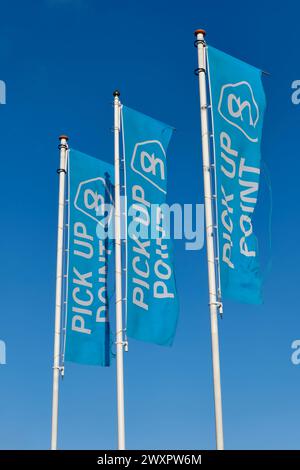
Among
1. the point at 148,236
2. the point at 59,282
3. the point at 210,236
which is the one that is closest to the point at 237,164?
the point at 210,236

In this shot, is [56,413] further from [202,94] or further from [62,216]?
[202,94]

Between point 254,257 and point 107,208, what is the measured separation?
7.01 meters

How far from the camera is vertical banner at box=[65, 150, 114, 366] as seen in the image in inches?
967

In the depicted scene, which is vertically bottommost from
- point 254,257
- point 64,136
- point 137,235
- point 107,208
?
point 254,257

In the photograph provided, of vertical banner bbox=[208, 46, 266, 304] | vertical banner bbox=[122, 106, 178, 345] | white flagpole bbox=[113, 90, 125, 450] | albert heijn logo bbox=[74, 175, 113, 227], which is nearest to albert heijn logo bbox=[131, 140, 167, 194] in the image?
vertical banner bbox=[122, 106, 178, 345]

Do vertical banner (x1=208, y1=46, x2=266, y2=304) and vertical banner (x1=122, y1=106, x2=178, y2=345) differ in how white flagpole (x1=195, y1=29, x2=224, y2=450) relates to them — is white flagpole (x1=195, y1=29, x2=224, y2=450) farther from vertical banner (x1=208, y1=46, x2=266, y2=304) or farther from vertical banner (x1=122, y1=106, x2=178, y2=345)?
vertical banner (x1=122, y1=106, x2=178, y2=345)

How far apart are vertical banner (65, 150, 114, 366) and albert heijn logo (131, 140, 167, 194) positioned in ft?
9.52

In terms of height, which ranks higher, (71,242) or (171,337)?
(71,242)

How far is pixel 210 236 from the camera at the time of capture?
67.4ft

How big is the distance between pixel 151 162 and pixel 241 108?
3359 mm

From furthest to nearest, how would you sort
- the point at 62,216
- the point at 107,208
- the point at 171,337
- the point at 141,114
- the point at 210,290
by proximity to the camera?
the point at 62,216 < the point at 107,208 < the point at 141,114 < the point at 171,337 < the point at 210,290
